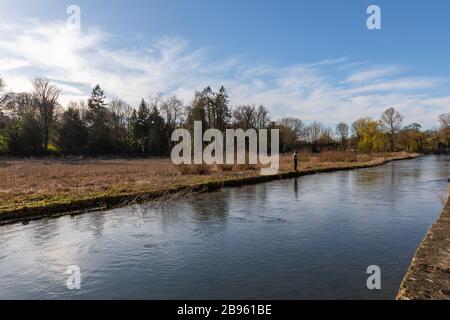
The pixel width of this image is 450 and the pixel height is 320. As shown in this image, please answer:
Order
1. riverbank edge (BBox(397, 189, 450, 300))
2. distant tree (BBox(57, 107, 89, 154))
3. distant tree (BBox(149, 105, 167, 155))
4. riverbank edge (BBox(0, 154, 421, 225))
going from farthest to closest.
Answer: distant tree (BBox(149, 105, 167, 155)), distant tree (BBox(57, 107, 89, 154)), riverbank edge (BBox(0, 154, 421, 225)), riverbank edge (BBox(397, 189, 450, 300))

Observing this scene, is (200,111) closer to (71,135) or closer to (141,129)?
(141,129)

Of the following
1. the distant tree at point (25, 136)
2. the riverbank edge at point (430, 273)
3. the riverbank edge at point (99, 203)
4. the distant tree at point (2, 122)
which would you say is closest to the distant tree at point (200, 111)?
the distant tree at point (25, 136)

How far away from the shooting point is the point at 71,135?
158ft

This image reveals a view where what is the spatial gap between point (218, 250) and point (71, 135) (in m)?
45.5

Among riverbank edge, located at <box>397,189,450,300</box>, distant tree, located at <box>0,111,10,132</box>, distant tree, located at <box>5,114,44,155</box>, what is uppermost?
distant tree, located at <box>0,111,10,132</box>

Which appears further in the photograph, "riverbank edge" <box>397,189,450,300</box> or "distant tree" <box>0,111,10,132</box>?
"distant tree" <box>0,111,10,132</box>

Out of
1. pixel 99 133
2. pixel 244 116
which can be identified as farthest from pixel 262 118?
pixel 99 133

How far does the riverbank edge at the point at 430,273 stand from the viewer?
4293 mm

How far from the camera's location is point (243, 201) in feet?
45.2

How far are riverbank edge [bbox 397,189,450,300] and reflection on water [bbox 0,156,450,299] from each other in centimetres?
54

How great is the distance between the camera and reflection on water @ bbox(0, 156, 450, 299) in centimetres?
556

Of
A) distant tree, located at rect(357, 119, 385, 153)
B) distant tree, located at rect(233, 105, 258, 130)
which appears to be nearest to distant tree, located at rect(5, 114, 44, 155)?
distant tree, located at rect(233, 105, 258, 130)

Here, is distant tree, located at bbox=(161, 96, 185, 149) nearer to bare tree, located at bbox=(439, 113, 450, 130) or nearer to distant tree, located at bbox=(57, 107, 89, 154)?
distant tree, located at bbox=(57, 107, 89, 154)
